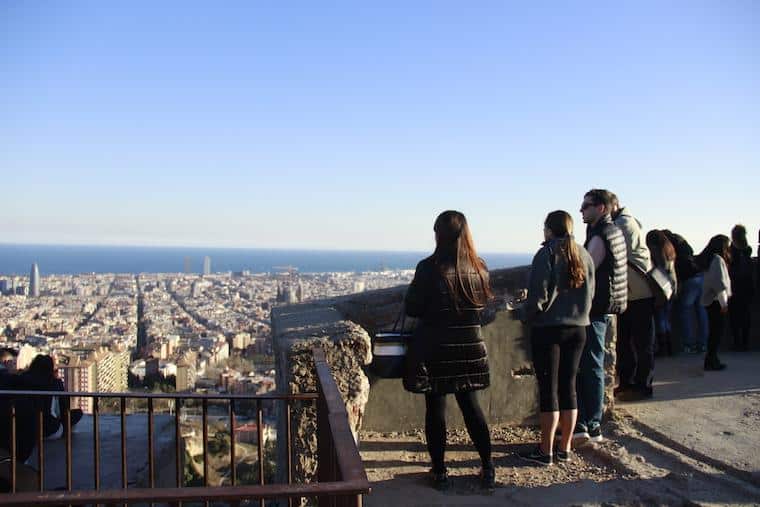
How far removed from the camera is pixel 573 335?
4.18 metres

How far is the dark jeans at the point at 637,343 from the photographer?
575 centimetres

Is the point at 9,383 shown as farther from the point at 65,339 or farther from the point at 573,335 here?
the point at 65,339

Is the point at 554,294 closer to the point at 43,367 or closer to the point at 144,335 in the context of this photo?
the point at 43,367

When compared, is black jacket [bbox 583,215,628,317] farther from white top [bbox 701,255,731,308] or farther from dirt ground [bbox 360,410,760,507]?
white top [bbox 701,255,731,308]

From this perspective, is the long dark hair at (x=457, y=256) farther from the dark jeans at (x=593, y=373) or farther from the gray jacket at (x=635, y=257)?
the gray jacket at (x=635, y=257)

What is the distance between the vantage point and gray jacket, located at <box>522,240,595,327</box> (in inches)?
160

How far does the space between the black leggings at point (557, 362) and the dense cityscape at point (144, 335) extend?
10.6 feet

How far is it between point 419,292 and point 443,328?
262 millimetres

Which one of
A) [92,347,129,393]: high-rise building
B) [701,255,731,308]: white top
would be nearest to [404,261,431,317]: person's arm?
[701,255,731,308]: white top

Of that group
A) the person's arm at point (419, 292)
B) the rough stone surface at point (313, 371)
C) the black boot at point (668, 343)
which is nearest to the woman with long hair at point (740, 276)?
the black boot at point (668, 343)

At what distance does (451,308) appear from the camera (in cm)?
373

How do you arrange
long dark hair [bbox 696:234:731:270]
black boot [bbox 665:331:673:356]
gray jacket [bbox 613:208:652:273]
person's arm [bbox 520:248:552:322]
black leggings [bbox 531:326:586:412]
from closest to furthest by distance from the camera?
person's arm [bbox 520:248:552:322]
black leggings [bbox 531:326:586:412]
gray jacket [bbox 613:208:652:273]
long dark hair [bbox 696:234:731:270]
black boot [bbox 665:331:673:356]

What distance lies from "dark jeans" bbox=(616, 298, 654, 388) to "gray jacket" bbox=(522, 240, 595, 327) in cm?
183

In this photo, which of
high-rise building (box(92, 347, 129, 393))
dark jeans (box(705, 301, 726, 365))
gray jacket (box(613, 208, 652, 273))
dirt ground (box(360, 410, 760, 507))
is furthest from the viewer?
high-rise building (box(92, 347, 129, 393))
